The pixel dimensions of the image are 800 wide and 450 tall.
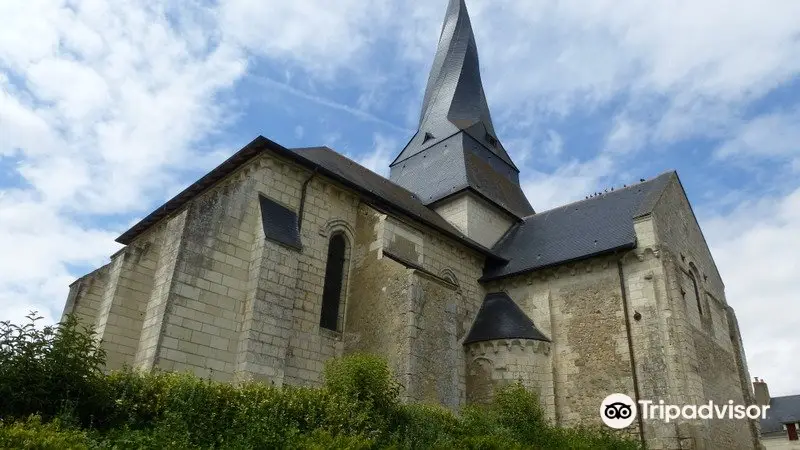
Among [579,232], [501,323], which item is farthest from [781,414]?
[501,323]

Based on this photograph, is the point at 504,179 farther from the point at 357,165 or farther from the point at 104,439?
the point at 104,439

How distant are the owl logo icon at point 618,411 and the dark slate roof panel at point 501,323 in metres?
1.92

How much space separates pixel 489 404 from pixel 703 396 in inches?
182

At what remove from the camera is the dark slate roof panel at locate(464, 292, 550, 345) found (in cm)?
1349

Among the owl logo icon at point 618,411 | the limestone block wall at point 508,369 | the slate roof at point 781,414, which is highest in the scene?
the slate roof at point 781,414

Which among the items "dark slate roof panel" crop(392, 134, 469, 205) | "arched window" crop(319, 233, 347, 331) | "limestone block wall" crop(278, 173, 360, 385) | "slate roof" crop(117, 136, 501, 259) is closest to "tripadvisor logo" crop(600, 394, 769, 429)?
"slate roof" crop(117, 136, 501, 259)

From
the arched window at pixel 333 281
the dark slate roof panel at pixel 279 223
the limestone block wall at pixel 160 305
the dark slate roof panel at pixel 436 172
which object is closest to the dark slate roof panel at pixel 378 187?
the dark slate roof panel at pixel 436 172

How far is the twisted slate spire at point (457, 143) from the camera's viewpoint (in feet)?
63.8

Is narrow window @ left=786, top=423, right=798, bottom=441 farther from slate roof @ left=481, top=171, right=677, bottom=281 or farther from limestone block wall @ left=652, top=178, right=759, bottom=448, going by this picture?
slate roof @ left=481, top=171, right=677, bottom=281

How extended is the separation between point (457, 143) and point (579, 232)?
6346 millimetres

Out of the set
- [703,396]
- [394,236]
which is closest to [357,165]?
[394,236]

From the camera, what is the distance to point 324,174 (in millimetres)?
12766

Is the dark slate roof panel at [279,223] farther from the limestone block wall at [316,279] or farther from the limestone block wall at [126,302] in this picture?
the limestone block wall at [126,302]

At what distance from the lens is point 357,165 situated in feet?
56.9
